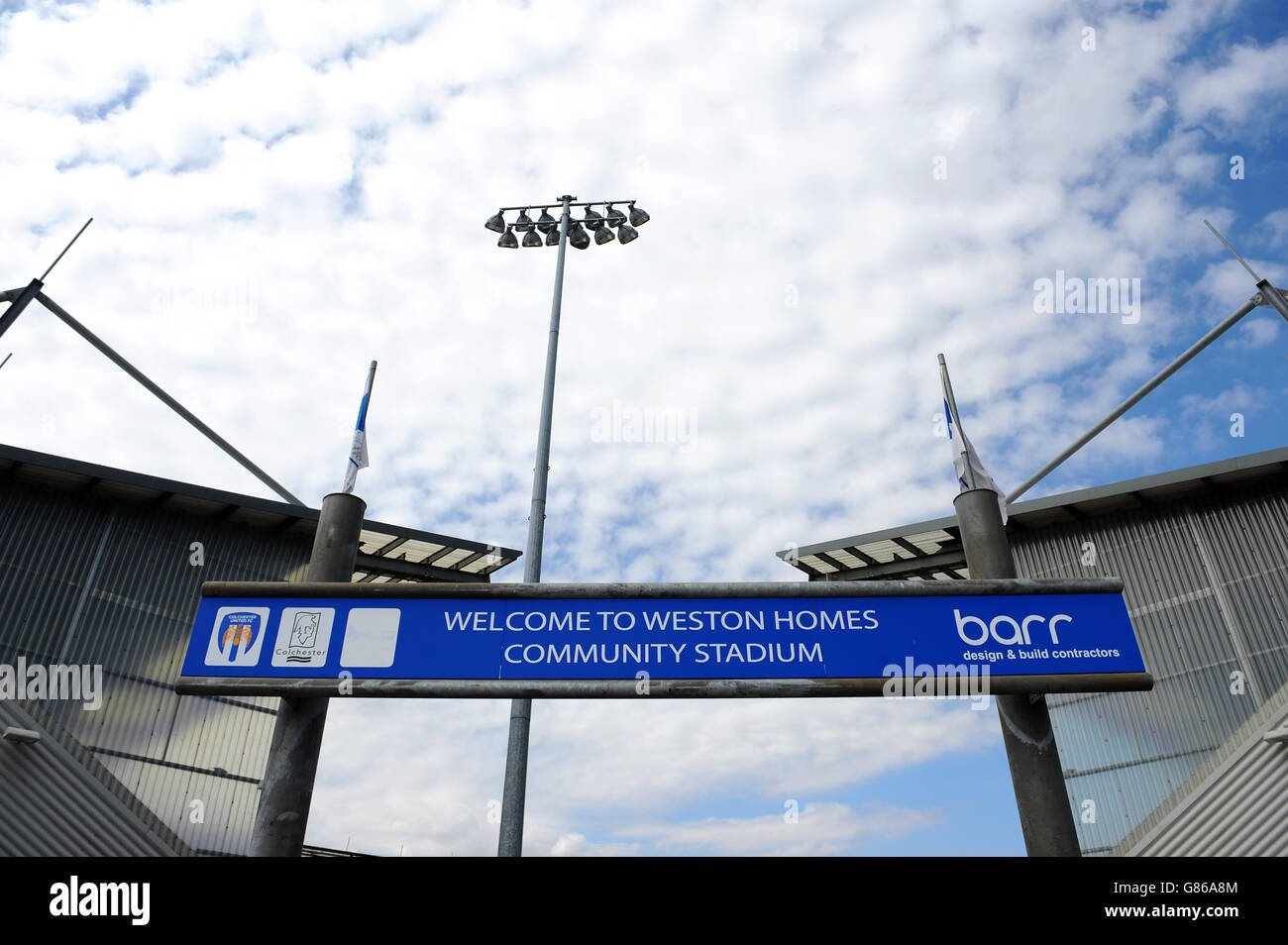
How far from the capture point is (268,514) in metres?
18.5

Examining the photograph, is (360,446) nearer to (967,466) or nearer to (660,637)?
(660,637)

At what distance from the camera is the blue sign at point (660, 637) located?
604 centimetres

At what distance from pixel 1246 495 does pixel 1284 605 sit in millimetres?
2466

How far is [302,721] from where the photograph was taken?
6.16 m

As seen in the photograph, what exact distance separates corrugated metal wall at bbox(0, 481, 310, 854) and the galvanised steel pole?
1045 cm

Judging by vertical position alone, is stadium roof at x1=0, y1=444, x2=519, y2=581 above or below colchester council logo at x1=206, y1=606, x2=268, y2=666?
above

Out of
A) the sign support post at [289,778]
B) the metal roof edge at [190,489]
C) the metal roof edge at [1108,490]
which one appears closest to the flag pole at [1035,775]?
the sign support post at [289,778]

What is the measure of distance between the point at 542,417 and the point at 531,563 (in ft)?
9.07

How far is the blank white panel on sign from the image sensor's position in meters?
6.15

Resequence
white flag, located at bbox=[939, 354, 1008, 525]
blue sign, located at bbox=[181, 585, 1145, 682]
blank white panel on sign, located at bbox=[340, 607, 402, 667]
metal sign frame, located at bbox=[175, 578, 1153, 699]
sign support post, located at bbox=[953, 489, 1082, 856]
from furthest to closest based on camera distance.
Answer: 1. white flag, located at bbox=[939, 354, 1008, 525]
2. blank white panel on sign, located at bbox=[340, 607, 402, 667]
3. blue sign, located at bbox=[181, 585, 1145, 682]
4. metal sign frame, located at bbox=[175, 578, 1153, 699]
5. sign support post, located at bbox=[953, 489, 1082, 856]

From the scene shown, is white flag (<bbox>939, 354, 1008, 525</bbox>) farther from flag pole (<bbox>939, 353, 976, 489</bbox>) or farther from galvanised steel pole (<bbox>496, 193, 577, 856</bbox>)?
galvanised steel pole (<bbox>496, 193, 577, 856</bbox>)

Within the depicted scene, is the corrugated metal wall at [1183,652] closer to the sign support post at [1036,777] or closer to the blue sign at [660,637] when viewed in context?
the sign support post at [1036,777]

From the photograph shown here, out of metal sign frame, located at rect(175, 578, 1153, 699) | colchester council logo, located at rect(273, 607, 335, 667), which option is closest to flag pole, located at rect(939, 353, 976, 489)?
metal sign frame, located at rect(175, 578, 1153, 699)

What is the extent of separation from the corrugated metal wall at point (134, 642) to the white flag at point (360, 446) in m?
11.6
